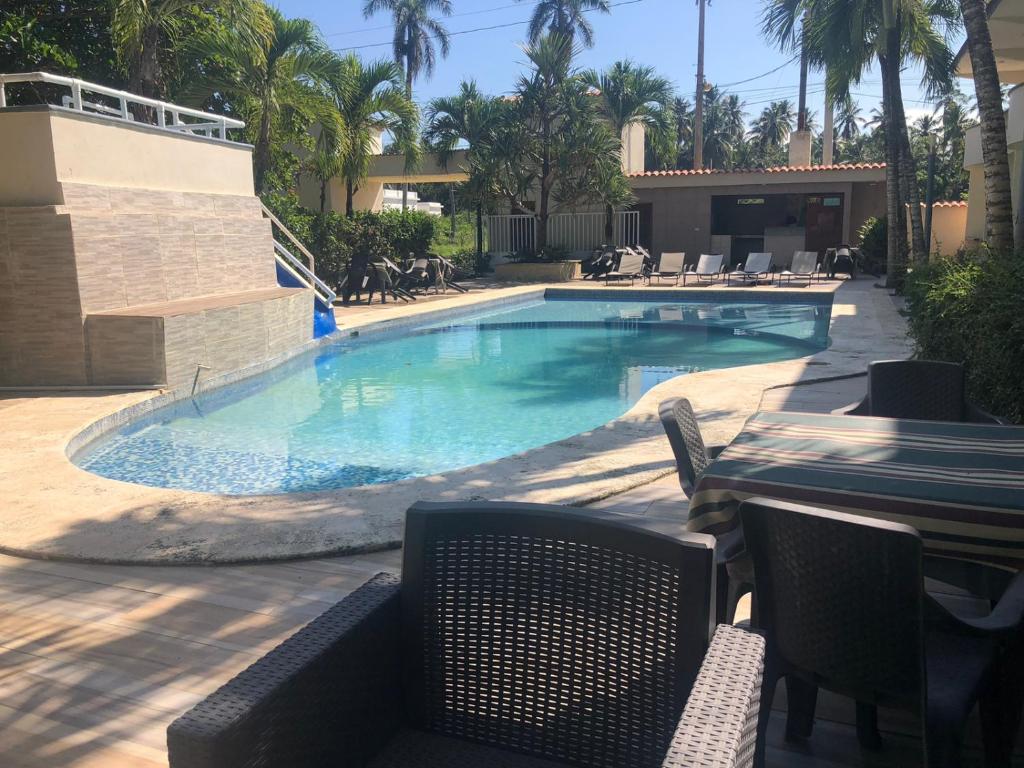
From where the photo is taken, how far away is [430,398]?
10070 mm

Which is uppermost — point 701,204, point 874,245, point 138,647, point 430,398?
point 701,204

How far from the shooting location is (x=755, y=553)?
6.99 feet

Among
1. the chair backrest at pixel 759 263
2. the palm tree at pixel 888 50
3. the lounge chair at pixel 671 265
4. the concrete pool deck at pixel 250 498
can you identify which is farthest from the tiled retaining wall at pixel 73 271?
the chair backrest at pixel 759 263

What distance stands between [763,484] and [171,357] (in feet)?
24.0

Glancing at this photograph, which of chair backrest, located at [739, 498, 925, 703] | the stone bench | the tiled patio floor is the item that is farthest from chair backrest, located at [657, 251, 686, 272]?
chair backrest, located at [739, 498, 925, 703]

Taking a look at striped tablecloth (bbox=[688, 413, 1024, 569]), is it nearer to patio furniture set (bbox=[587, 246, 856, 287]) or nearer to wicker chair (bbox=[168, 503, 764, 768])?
wicker chair (bbox=[168, 503, 764, 768])

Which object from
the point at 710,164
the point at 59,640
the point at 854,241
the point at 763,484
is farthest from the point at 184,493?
the point at 710,164

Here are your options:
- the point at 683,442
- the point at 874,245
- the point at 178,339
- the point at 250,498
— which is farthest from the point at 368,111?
the point at 683,442

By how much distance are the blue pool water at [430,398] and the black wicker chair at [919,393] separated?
3.97 m

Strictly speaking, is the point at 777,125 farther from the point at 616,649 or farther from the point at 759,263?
the point at 616,649

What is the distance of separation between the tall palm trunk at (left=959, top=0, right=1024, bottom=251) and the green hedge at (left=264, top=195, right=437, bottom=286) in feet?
38.1

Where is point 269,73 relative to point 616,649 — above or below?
above

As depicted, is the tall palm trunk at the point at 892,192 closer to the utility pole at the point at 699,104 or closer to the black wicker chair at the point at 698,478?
the black wicker chair at the point at 698,478

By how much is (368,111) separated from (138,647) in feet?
55.7
